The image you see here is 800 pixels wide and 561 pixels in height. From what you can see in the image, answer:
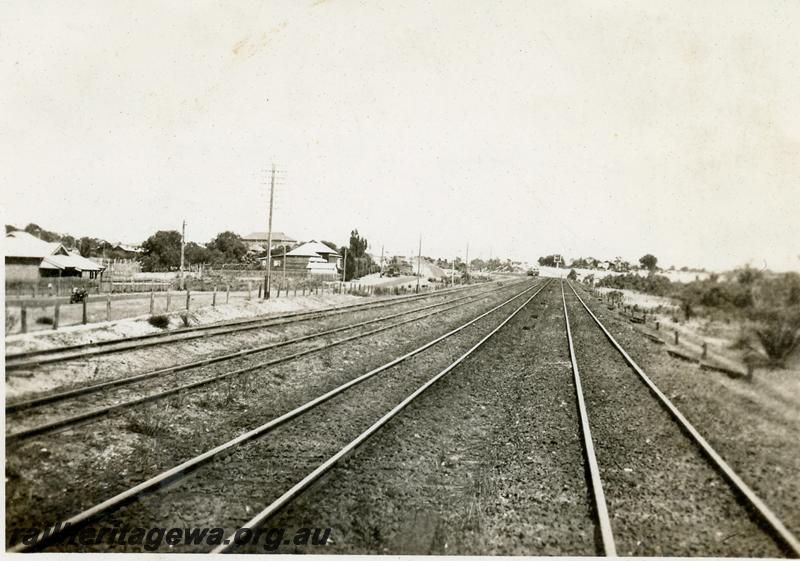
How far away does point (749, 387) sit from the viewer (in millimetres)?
9148

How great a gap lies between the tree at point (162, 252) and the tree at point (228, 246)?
16.2 meters

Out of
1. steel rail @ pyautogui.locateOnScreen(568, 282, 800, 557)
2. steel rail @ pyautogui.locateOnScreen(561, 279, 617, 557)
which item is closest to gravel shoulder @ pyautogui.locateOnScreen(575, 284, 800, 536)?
steel rail @ pyautogui.locateOnScreen(568, 282, 800, 557)

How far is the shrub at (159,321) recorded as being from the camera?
15.4 m

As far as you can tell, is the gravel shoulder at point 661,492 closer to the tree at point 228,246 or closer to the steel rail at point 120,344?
the steel rail at point 120,344

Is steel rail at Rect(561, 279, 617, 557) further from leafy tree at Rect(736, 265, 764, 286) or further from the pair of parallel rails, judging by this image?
leafy tree at Rect(736, 265, 764, 286)

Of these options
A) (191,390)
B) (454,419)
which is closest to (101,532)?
(191,390)

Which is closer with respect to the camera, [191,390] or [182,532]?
[182,532]

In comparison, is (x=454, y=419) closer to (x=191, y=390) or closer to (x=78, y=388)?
(x=191, y=390)

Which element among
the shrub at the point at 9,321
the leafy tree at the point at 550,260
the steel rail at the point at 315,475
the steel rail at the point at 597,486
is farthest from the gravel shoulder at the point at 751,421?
the leafy tree at the point at 550,260

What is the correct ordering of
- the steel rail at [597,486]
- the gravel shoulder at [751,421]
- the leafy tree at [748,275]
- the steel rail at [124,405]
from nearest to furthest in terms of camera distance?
1. the steel rail at [597,486]
2. the gravel shoulder at [751,421]
3. the steel rail at [124,405]
4. the leafy tree at [748,275]

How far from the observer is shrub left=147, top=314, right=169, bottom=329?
50.5 ft

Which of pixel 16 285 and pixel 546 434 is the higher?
pixel 16 285

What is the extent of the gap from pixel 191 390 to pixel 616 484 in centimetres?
725

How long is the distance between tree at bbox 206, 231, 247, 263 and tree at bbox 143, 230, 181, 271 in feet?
53.3
